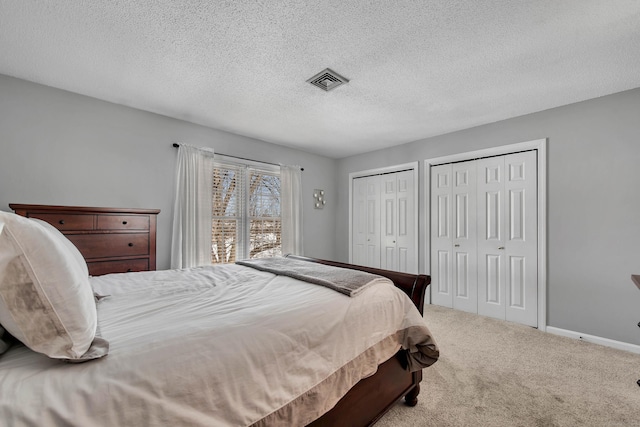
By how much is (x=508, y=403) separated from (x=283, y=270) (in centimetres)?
176

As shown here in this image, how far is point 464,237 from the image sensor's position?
3.75 meters

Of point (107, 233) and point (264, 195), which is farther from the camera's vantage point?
point (264, 195)

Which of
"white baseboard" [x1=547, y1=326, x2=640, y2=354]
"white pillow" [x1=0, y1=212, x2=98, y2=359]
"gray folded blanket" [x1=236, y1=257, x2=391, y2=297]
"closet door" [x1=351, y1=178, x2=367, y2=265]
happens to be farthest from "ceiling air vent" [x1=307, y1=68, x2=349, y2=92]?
"white baseboard" [x1=547, y1=326, x2=640, y2=354]

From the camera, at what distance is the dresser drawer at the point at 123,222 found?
2469 millimetres

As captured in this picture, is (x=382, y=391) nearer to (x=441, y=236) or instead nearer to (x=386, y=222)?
(x=441, y=236)

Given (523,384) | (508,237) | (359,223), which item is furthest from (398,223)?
(523,384)

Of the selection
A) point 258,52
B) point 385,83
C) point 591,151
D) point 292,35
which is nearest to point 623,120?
point 591,151

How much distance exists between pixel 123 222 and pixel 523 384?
3.58 metres

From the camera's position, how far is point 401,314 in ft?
5.59

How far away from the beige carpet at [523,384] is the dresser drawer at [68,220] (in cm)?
275

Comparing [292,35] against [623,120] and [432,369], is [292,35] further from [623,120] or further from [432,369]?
[623,120]

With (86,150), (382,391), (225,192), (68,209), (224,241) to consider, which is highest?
(86,150)

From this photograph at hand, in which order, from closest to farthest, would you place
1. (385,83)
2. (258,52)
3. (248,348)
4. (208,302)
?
(248,348)
(208,302)
(258,52)
(385,83)

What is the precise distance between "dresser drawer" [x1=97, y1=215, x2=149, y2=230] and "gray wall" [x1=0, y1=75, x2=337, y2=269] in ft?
1.73
